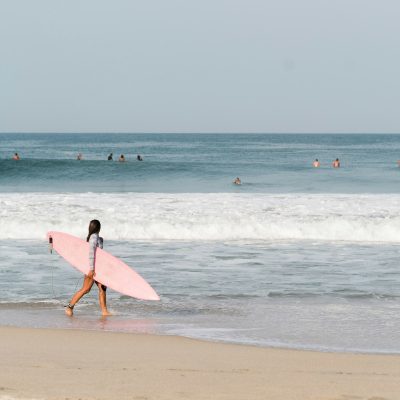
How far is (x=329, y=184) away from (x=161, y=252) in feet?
99.9

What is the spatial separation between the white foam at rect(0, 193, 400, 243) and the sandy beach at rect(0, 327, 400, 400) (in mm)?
10659

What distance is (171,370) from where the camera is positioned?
7105mm

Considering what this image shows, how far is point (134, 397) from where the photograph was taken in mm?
6105

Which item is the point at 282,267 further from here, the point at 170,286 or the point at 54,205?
the point at 54,205

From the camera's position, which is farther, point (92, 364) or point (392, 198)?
point (392, 198)

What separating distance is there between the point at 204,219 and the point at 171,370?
13280 mm

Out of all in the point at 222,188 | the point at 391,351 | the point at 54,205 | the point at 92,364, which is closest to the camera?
the point at 92,364

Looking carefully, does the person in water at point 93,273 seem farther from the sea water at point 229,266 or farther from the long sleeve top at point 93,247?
the sea water at point 229,266

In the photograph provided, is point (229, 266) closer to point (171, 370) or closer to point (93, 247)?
point (93, 247)

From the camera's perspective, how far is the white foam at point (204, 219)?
19438 mm

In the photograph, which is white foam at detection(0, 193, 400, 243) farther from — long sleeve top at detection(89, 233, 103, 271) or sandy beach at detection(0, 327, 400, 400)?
sandy beach at detection(0, 327, 400, 400)

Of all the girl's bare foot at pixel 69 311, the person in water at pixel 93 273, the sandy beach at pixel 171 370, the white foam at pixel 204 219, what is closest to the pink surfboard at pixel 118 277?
the person in water at pixel 93 273

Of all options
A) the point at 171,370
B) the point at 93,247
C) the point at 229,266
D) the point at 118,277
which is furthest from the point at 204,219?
the point at 171,370

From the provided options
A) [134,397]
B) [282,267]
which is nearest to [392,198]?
[282,267]
